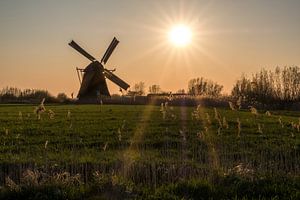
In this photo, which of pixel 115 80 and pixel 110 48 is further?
pixel 115 80

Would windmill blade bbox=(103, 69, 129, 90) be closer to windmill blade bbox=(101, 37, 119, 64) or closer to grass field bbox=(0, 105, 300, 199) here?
windmill blade bbox=(101, 37, 119, 64)

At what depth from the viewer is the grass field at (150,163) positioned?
28.4ft

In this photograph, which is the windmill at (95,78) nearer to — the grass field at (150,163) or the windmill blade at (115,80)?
the windmill blade at (115,80)

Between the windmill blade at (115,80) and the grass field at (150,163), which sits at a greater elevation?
the windmill blade at (115,80)

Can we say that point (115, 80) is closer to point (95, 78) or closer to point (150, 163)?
point (95, 78)

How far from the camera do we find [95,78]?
68562mm

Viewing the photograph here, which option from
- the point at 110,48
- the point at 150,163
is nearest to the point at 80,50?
the point at 110,48

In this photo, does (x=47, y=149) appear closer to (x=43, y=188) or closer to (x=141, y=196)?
(x=43, y=188)

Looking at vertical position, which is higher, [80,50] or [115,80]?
[80,50]

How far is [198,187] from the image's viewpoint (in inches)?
349

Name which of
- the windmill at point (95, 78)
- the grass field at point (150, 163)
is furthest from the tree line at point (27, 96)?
the grass field at point (150, 163)

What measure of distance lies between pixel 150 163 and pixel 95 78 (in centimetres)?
5736

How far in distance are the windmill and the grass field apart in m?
45.8

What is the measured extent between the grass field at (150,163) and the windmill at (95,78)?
45790 millimetres
